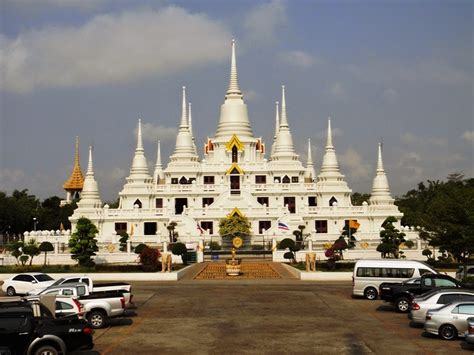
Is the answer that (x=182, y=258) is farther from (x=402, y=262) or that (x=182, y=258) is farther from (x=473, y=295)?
(x=473, y=295)

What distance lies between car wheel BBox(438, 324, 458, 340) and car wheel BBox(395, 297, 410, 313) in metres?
6.62

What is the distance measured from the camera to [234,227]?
7300cm

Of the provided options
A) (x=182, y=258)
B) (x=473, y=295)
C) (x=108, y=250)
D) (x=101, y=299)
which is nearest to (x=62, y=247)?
(x=108, y=250)

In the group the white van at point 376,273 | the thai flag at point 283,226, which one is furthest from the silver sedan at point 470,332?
the thai flag at point 283,226

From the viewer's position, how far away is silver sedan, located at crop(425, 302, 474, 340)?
22.5 meters

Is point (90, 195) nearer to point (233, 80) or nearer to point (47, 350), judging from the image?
point (233, 80)

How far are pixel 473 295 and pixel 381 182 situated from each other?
59.3 metres

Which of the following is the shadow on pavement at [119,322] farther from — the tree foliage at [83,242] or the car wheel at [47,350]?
the tree foliage at [83,242]

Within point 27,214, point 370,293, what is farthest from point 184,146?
point 370,293

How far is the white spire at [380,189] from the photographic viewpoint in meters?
81.9

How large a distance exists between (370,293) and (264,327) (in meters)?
10.3

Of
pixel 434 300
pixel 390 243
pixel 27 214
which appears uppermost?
pixel 27 214

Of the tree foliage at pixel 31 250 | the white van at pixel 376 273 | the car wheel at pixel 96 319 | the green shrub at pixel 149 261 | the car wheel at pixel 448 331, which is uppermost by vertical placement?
the tree foliage at pixel 31 250

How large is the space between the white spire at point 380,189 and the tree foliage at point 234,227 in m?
17.1
